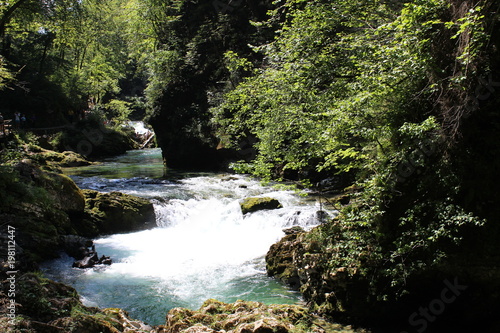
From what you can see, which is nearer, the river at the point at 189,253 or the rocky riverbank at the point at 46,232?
the rocky riverbank at the point at 46,232

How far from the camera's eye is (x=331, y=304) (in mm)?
6473

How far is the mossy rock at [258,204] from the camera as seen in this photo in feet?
43.2

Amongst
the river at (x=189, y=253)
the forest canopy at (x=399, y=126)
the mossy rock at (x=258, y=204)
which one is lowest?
the river at (x=189, y=253)

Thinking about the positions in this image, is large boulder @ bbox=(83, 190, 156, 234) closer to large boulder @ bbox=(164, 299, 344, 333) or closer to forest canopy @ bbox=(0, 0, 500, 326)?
forest canopy @ bbox=(0, 0, 500, 326)

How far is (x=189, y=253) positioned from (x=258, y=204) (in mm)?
3450

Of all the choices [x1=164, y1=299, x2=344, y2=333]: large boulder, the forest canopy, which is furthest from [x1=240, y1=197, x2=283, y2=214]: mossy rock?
[x1=164, y1=299, x2=344, y2=333]: large boulder

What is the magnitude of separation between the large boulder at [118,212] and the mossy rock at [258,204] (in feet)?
11.4

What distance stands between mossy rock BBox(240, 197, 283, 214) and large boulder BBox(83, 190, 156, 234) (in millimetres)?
3461

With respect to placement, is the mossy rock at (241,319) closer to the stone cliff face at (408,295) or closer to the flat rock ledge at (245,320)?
the flat rock ledge at (245,320)

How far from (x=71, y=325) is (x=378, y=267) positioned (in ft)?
15.7

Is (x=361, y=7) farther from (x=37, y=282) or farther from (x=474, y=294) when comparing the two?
(x=37, y=282)

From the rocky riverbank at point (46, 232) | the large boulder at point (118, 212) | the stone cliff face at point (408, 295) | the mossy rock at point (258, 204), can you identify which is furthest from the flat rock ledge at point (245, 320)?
the large boulder at point (118, 212)

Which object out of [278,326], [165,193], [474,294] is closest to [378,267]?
[474,294]

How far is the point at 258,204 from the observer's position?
13.2 m
